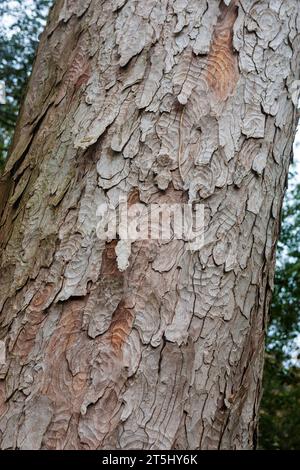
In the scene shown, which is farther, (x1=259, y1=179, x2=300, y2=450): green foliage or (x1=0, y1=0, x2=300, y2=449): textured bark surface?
(x1=259, y1=179, x2=300, y2=450): green foliage

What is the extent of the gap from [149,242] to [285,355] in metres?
5.70

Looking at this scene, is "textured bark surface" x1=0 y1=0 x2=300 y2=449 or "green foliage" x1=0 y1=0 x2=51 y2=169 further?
"green foliage" x1=0 y1=0 x2=51 y2=169

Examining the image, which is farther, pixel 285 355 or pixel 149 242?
pixel 285 355

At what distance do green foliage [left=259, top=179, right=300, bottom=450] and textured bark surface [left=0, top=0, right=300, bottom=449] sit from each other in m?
4.67

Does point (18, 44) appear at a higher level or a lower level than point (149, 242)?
higher

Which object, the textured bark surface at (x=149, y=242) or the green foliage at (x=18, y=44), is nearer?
the textured bark surface at (x=149, y=242)

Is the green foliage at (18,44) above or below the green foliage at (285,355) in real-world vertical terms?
above

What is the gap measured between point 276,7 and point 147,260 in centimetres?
Answer: 77

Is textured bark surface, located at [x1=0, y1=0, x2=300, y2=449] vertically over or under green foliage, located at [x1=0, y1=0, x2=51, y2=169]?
under

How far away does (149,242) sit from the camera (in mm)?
1296

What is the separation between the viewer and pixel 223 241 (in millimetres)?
1331

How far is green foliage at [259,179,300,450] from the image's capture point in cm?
611

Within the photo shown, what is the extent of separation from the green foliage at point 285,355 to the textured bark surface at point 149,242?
4.67 m

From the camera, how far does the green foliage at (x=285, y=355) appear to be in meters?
6.11
